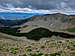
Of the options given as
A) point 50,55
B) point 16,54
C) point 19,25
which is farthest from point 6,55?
point 19,25

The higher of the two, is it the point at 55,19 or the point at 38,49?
the point at 38,49

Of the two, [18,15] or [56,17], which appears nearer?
[18,15]

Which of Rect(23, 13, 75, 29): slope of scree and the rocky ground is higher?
the rocky ground

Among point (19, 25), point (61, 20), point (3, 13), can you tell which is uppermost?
point (3, 13)

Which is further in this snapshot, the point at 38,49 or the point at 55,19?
the point at 55,19

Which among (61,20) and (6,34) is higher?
(6,34)

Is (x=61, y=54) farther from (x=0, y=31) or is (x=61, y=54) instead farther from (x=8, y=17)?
(x=8, y=17)

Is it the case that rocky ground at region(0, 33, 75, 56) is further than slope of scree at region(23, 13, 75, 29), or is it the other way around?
slope of scree at region(23, 13, 75, 29)

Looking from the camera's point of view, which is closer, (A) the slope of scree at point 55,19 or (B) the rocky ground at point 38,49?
(B) the rocky ground at point 38,49

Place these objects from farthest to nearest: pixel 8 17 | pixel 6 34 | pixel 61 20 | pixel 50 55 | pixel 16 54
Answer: pixel 61 20 → pixel 8 17 → pixel 6 34 → pixel 16 54 → pixel 50 55

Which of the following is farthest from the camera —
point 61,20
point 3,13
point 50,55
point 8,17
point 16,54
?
point 61,20

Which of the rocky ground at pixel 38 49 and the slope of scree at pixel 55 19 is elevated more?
the rocky ground at pixel 38 49
